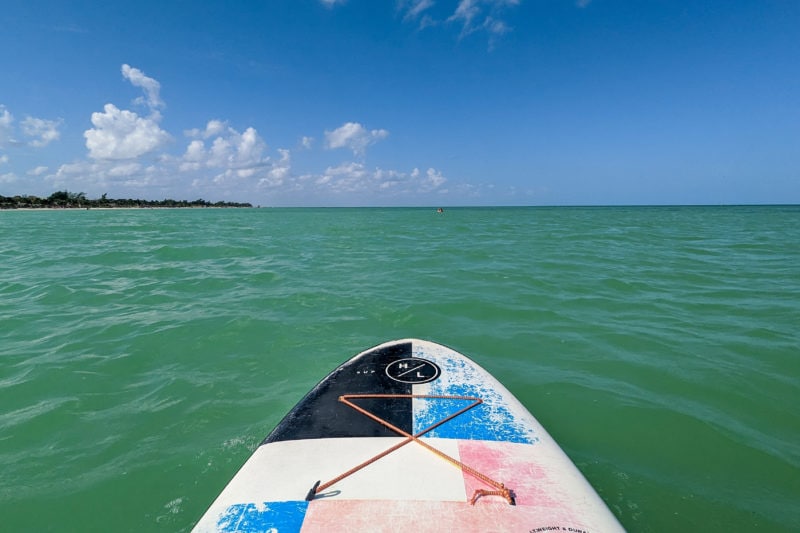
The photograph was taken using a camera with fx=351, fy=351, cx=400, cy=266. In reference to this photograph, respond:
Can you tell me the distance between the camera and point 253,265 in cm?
1322

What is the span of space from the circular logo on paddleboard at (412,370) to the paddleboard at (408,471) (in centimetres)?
8

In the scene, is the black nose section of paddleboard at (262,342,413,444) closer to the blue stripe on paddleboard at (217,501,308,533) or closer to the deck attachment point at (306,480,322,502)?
the deck attachment point at (306,480,322,502)

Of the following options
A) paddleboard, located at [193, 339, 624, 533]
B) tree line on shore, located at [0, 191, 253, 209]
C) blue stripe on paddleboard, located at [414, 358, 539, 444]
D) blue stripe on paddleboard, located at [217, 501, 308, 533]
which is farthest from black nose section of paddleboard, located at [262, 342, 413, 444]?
tree line on shore, located at [0, 191, 253, 209]

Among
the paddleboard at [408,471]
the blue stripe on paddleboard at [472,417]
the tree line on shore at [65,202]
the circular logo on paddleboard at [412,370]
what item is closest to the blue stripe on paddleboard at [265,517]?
the paddleboard at [408,471]

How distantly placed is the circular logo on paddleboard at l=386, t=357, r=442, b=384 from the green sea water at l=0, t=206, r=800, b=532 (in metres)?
1.35

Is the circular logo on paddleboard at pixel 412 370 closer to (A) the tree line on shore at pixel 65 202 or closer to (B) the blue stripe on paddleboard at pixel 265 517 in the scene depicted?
(B) the blue stripe on paddleboard at pixel 265 517

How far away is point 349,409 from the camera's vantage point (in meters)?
3.68

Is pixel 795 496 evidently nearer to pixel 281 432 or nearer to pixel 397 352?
pixel 397 352

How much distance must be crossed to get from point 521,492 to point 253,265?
41.1ft

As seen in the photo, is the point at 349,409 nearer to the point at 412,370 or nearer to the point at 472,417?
the point at 412,370

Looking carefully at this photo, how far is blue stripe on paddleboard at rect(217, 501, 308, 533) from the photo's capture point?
2279 mm

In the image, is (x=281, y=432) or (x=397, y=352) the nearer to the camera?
(x=281, y=432)

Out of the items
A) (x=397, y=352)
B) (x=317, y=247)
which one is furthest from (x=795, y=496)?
(x=317, y=247)

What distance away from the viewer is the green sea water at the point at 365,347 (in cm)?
329
